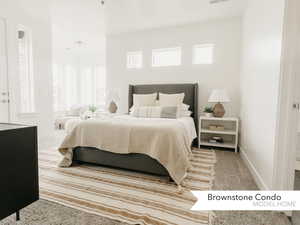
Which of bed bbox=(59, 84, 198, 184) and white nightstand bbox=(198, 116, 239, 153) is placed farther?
white nightstand bbox=(198, 116, 239, 153)

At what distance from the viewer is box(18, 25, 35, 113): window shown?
3.52m

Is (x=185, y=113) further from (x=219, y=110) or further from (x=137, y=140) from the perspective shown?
(x=137, y=140)

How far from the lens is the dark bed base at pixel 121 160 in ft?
7.14

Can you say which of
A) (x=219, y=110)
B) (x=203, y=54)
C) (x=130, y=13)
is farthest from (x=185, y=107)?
(x=130, y=13)

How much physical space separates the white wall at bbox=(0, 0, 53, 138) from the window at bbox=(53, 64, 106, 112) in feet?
10.2

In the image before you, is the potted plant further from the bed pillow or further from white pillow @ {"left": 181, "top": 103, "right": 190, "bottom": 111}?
the bed pillow

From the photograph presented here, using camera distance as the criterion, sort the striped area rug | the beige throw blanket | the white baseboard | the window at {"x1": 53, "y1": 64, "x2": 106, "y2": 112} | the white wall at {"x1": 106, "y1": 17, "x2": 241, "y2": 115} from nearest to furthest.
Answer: the striped area rug < the white baseboard < the beige throw blanket < the white wall at {"x1": 106, "y1": 17, "x2": 241, "y2": 115} < the window at {"x1": 53, "y1": 64, "x2": 106, "y2": 112}

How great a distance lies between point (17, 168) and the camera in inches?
44.6

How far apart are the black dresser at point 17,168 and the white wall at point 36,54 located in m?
2.71

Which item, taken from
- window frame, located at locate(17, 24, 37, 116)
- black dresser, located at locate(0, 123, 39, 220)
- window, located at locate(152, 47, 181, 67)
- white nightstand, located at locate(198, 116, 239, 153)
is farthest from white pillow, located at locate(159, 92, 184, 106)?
window frame, located at locate(17, 24, 37, 116)

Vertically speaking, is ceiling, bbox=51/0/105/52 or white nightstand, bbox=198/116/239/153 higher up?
ceiling, bbox=51/0/105/52

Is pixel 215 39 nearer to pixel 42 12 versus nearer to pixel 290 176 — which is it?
pixel 290 176

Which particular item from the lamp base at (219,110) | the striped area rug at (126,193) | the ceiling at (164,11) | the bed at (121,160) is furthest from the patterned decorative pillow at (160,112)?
the ceiling at (164,11)

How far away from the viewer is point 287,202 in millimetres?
1495
